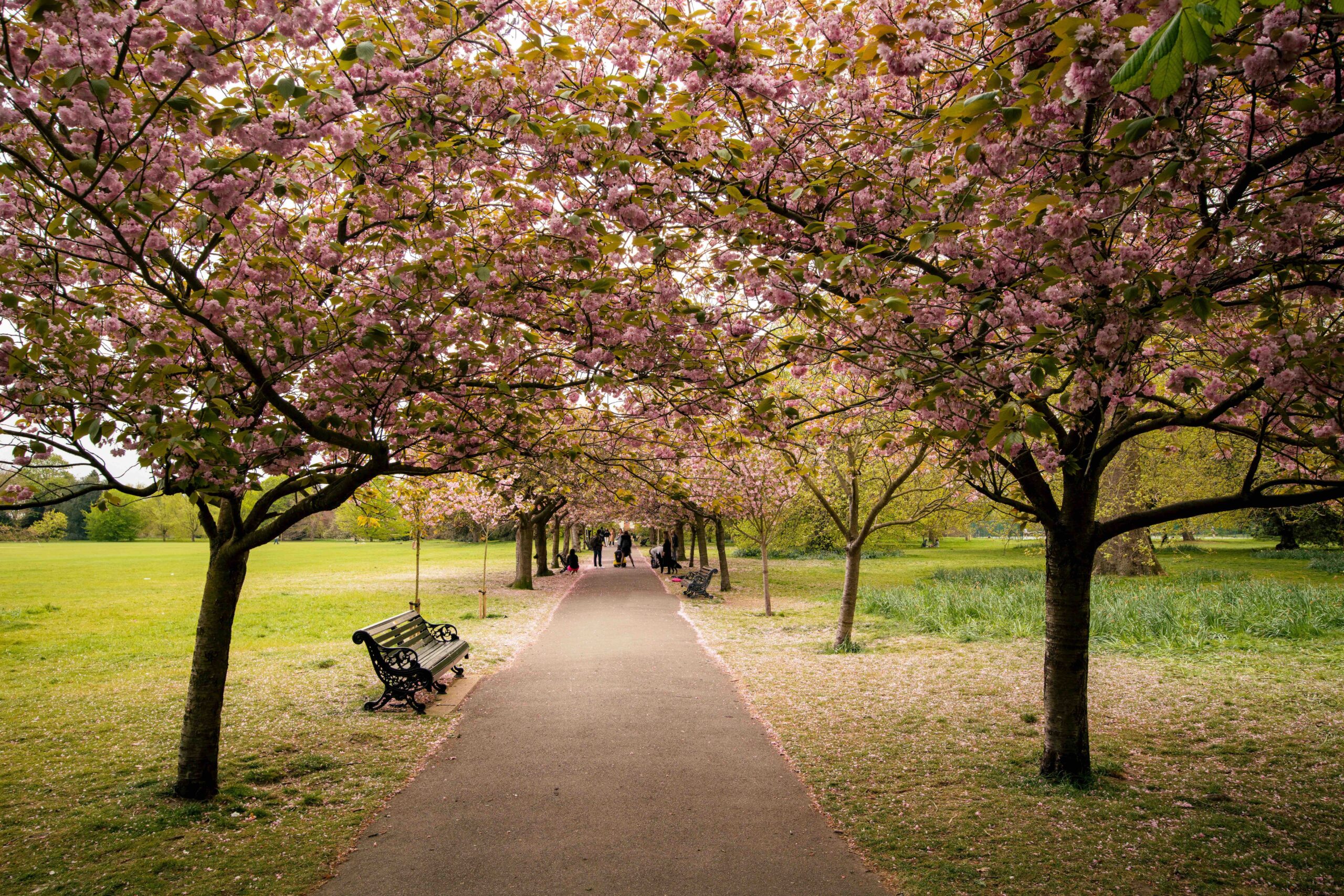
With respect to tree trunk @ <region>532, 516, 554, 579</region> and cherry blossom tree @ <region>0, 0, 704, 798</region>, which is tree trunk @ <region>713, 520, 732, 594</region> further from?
cherry blossom tree @ <region>0, 0, 704, 798</region>

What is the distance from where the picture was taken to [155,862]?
4.36 metres

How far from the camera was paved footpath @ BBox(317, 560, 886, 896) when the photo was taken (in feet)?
13.4

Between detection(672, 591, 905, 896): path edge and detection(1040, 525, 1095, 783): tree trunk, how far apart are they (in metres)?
2.07

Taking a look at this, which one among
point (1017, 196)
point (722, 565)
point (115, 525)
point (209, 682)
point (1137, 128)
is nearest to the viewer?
point (1137, 128)

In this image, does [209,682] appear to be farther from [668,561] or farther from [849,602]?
[668,561]

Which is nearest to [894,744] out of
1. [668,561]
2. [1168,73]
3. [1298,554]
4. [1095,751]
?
[1095,751]

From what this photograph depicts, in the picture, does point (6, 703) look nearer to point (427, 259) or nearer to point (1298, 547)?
point (427, 259)

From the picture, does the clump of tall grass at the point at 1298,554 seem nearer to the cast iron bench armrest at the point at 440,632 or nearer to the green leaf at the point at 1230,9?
the cast iron bench armrest at the point at 440,632

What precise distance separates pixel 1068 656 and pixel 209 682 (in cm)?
707

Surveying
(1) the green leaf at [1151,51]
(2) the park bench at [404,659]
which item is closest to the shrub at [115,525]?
(2) the park bench at [404,659]

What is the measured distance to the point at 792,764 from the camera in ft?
20.1

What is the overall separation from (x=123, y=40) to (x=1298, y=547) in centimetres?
4575

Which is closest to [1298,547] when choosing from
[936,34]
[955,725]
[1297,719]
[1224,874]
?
[1297,719]

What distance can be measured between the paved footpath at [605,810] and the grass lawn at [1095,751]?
1.54ft
